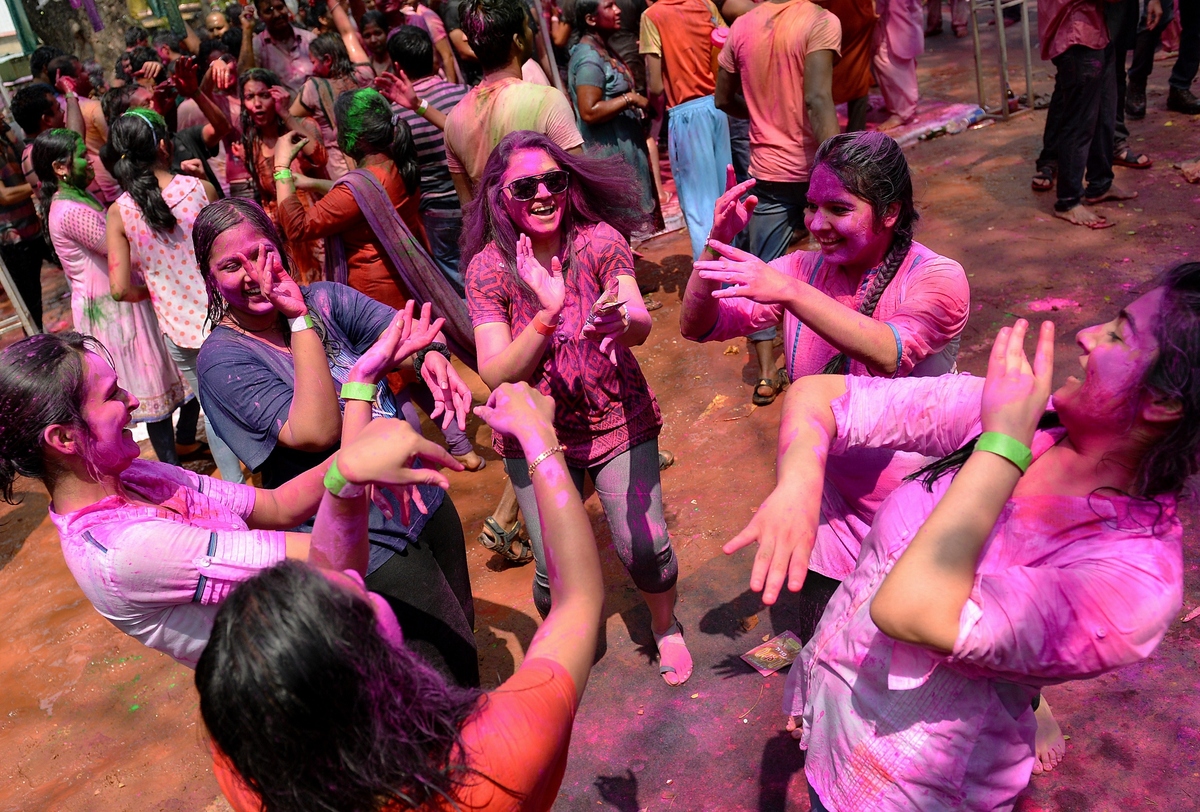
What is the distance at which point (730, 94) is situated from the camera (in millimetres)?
5430

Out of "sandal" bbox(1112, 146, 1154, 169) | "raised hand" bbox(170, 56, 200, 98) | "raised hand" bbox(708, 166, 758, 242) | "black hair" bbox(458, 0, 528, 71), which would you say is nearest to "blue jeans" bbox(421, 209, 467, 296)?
"black hair" bbox(458, 0, 528, 71)

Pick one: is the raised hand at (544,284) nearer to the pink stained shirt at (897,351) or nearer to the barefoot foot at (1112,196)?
the pink stained shirt at (897,351)

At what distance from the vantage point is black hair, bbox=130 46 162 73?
810 cm

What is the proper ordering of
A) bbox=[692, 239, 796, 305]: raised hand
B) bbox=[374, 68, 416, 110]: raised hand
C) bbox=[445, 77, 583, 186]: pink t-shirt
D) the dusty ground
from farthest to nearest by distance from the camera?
bbox=[374, 68, 416, 110]: raised hand
bbox=[445, 77, 583, 186]: pink t-shirt
the dusty ground
bbox=[692, 239, 796, 305]: raised hand

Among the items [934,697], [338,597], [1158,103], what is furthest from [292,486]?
[1158,103]

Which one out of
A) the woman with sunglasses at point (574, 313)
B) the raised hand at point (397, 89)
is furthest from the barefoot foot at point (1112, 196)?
the raised hand at point (397, 89)

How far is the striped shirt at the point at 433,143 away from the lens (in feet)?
17.2

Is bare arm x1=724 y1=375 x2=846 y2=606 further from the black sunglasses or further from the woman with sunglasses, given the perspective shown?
the black sunglasses

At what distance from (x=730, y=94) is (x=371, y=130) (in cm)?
222

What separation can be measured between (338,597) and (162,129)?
159 inches

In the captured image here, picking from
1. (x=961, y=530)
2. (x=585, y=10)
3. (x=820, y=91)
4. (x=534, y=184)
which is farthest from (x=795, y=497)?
(x=585, y=10)

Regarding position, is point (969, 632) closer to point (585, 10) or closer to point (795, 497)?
point (795, 497)

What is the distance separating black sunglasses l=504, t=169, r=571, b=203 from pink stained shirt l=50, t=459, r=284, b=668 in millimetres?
1458

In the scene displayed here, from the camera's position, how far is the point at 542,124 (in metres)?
4.28
